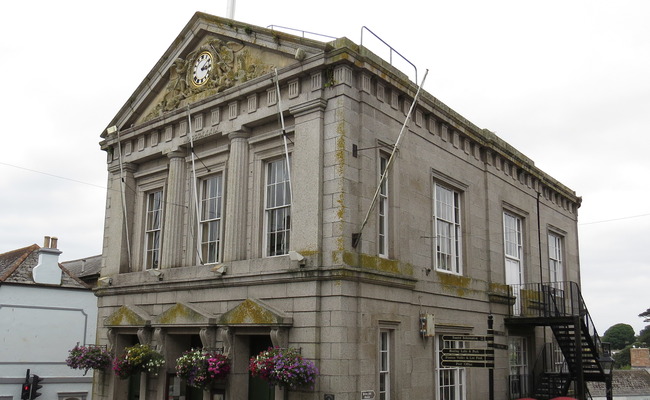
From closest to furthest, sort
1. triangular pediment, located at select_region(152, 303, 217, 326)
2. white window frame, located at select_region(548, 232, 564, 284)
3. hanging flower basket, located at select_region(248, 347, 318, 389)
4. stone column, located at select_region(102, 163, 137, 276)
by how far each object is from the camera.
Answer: hanging flower basket, located at select_region(248, 347, 318, 389) < triangular pediment, located at select_region(152, 303, 217, 326) < stone column, located at select_region(102, 163, 137, 276) < white window frame, located at select_region(548, 232, 564, 284)

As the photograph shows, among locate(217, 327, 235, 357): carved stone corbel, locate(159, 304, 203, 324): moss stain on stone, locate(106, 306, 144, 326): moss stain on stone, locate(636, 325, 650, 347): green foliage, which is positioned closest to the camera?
locate(217, 327, 235, 357): carved stone corbel

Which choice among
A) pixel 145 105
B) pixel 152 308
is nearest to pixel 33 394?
pixel 152 308

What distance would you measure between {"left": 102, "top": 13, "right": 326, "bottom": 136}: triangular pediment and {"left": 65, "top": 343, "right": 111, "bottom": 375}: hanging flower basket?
21.7 feet

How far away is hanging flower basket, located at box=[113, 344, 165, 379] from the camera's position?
16.4 meters

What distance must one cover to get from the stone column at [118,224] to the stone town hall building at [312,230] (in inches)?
2.4

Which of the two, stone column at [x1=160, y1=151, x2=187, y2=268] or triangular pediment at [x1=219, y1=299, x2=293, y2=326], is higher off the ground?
stone column at [x1=160, y1=151, x2=187, y2=268]

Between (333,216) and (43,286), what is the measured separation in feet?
69.9

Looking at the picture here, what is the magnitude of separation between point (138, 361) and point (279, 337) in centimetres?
466

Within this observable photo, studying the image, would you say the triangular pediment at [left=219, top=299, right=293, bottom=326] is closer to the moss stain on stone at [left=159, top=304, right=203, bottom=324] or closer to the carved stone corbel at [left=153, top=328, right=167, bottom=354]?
the moss stain on stone at [left=159, top=304, right=203, bottom=324]

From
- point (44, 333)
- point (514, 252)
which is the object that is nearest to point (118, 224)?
point (514, 252)

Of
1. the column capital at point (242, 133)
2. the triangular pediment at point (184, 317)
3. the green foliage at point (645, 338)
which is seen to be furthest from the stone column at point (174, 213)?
the green foliage at point (645, 338)

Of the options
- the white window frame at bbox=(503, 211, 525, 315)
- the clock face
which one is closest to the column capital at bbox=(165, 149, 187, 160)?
the clock face

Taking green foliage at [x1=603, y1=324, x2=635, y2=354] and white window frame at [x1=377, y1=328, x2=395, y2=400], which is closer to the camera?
white window frame at [x1=377, y1=328, x2=395, y2=400]

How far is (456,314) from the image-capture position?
17.6m
